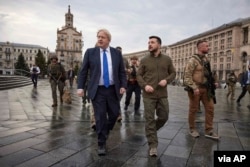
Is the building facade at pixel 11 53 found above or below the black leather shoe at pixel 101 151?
above

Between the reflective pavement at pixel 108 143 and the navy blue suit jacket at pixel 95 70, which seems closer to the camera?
the reflective pavement at pixel 108 143

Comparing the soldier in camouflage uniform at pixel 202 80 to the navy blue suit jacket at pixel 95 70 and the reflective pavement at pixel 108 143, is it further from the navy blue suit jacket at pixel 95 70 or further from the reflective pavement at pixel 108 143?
the navy blue suit jacket at pixel 95 70

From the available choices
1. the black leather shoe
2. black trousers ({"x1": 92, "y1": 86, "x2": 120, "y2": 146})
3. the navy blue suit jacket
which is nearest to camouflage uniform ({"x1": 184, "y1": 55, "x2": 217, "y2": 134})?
the navy blue suit jacket

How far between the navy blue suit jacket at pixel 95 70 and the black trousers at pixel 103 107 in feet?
0.27

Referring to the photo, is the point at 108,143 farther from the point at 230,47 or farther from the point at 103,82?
the point at 230,47

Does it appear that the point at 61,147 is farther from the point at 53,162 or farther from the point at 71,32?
the point at 71,32

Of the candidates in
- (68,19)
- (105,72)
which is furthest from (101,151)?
(68,19)

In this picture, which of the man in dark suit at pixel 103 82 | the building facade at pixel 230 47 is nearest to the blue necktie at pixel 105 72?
the man in dark suit at pixel 103 82

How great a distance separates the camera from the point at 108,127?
405cm

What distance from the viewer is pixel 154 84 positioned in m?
3.98

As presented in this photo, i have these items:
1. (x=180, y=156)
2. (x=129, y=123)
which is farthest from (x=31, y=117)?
(x=180, y=156)

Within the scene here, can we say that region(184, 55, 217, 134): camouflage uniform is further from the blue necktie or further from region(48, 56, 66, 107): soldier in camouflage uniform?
region(48, 56, 66, 107): soldier in camouflage uniform

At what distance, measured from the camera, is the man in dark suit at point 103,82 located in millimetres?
3832

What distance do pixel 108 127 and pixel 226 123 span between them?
3.82 metres
